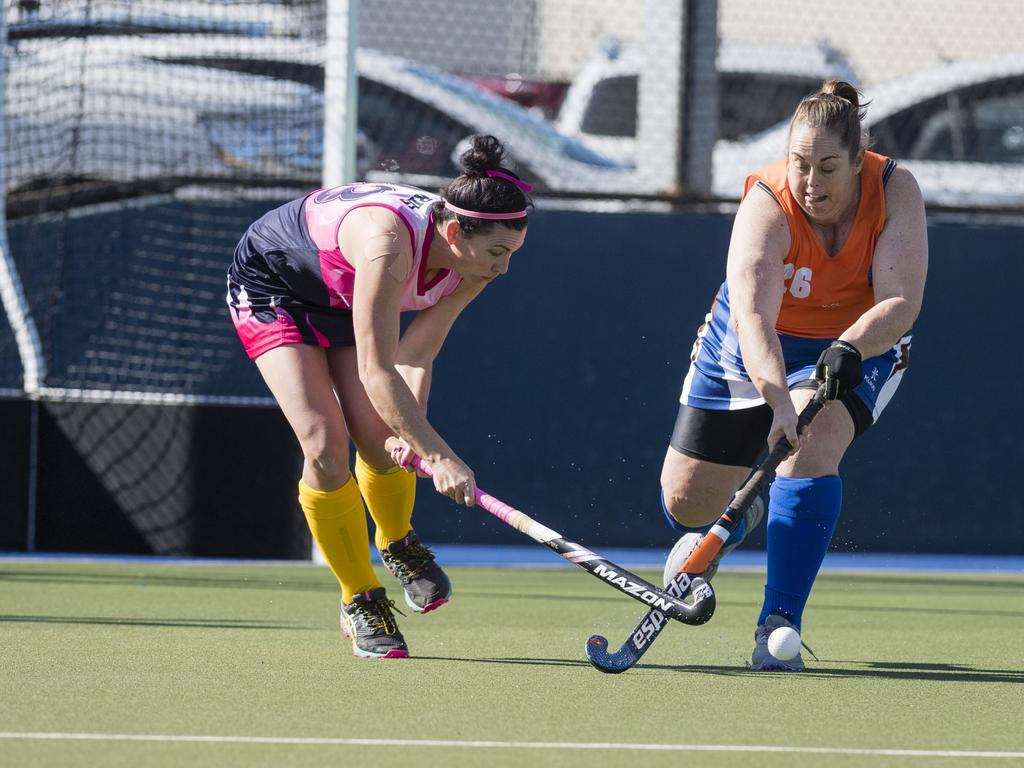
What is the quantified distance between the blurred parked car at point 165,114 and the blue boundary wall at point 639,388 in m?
0.48

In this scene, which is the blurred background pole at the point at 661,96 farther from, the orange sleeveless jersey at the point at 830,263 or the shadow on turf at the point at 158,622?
the shadow on turf at the point at 158,622

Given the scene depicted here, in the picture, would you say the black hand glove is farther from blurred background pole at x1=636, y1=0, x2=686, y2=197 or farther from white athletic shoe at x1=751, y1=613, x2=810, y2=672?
blurred background pole at x1=636, y1=0, x2=686, y2=197

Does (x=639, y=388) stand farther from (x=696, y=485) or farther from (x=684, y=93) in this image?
(x=696, y=485)

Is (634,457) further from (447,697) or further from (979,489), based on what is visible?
(447,697)

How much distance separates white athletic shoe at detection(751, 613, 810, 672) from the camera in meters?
4.20

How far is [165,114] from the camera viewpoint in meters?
8.32

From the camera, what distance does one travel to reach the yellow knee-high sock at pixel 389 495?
15.5ft

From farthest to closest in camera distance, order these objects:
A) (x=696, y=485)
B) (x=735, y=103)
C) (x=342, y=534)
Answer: (x=735, y=103) < (x=696, y=485) < (x=342, y=534)

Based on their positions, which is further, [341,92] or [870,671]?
[341,92]

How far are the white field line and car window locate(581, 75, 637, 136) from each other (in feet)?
26.3

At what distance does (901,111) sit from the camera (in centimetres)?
981

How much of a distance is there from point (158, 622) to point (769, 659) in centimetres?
193

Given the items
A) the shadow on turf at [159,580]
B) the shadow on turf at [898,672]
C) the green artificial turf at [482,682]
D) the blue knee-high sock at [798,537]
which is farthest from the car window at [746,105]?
the shadow on turf at [898,672]

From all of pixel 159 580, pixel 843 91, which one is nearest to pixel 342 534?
pixel 843 91
